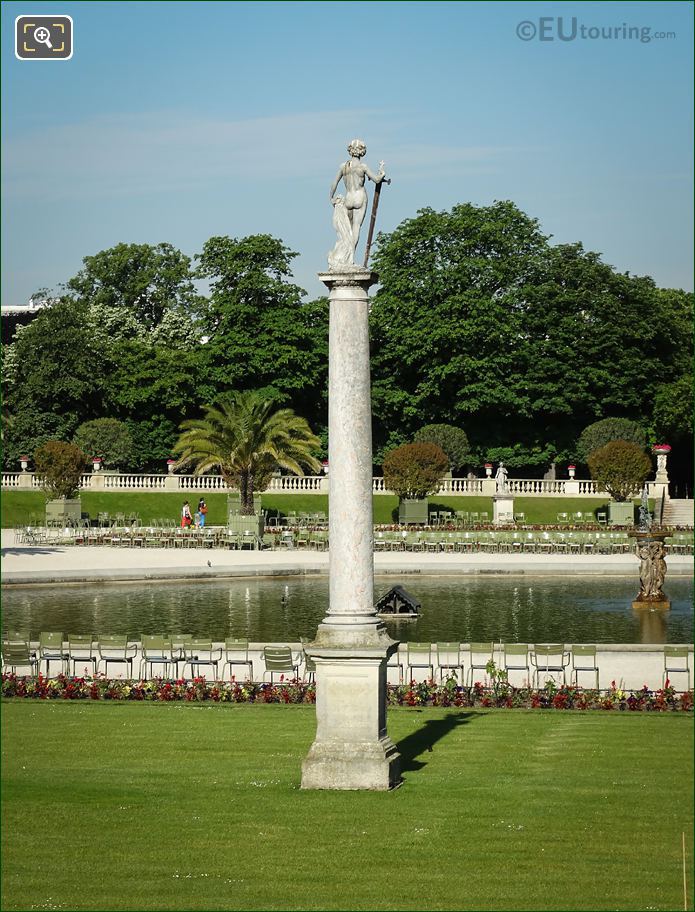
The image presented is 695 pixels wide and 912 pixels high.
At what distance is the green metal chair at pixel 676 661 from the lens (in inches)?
854

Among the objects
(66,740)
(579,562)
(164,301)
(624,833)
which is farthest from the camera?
(164,301)

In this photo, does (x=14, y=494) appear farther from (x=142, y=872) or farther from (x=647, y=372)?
(x=142, y=872)

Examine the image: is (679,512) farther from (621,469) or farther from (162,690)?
(162,690)

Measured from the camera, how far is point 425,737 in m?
17.0

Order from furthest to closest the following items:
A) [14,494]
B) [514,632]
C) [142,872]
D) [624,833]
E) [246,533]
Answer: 1. [14,494]
2. [246,533]
3. [514,632]
4. [624,833]
5. [142,872]

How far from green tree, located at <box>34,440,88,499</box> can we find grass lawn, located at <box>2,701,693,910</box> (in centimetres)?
4097

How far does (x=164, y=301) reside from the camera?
272 ft

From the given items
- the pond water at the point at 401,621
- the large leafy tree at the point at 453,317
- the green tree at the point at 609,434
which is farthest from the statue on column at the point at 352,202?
the large leafy tree at the point at 453,317

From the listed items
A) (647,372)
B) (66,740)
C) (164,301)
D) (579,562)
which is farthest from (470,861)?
(164,301)

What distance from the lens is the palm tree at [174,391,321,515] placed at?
55906 mm

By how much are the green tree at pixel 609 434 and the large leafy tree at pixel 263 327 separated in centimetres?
1343

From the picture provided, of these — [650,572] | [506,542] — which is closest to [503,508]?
[506,542]

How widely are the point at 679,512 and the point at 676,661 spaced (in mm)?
40793

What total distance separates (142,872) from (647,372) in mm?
62816
